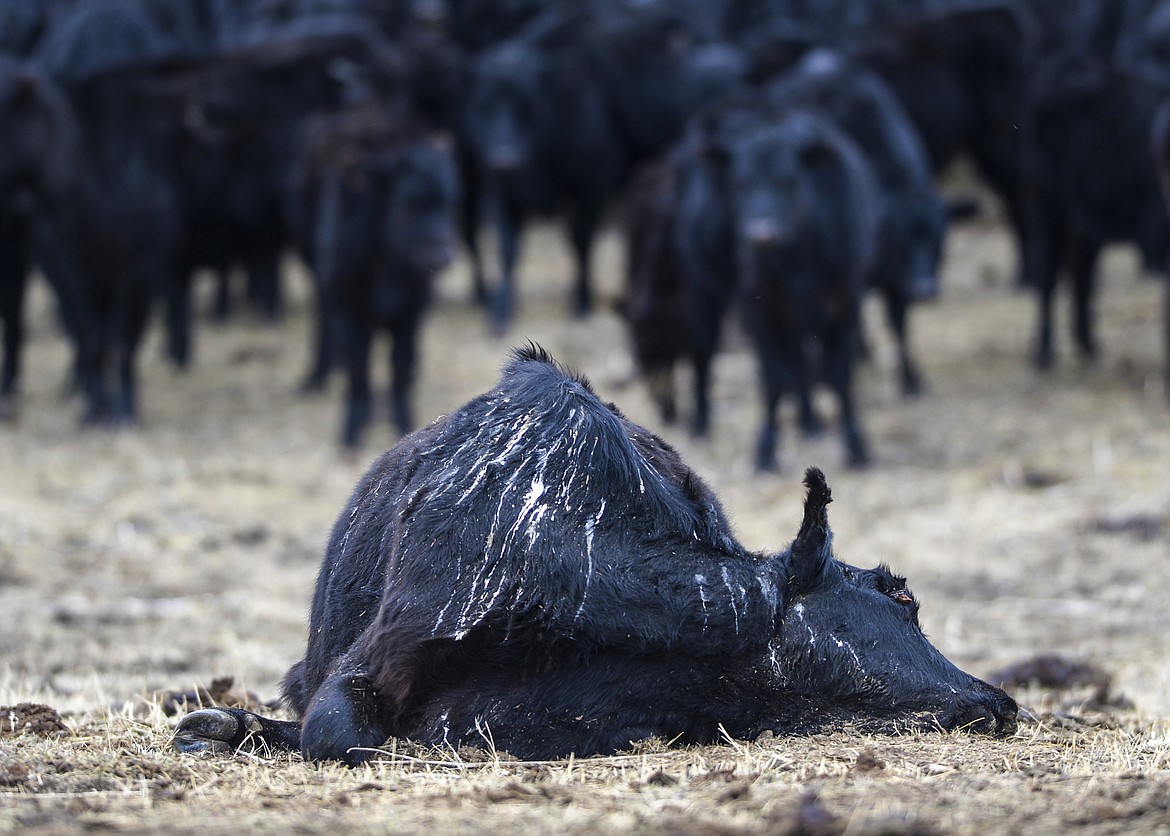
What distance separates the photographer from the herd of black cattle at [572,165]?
11953 millimetres

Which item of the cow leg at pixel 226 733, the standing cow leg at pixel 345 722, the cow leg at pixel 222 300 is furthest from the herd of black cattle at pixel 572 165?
the standing cow leg at pixel 345 722

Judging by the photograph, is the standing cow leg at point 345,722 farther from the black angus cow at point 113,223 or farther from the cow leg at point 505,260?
the cow leg at point 505,260

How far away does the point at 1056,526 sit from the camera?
9.76 m

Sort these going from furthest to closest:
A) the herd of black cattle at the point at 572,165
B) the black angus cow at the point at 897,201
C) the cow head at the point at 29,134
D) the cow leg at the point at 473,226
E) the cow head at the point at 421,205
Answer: the cow leg at the point at 473,226, the black angus cow at the point at 897,201, the cow head at the point at 29,134, the cow head at the point at 421,205, the herd of black cattle at the point at 572,165

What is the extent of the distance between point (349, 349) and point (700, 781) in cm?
955

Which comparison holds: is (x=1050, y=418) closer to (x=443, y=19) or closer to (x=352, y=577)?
(x=352, y=577)

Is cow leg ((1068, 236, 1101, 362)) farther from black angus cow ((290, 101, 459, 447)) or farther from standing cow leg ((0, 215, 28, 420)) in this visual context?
standing cow leg ((0, 215, 28, 420))

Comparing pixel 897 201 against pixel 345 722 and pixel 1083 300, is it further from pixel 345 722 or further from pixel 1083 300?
pixel 345 722

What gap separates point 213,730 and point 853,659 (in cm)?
160

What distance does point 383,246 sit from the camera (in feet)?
41.2

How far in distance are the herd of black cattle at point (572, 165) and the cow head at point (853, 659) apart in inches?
274

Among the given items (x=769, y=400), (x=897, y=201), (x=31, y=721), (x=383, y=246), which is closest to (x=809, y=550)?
(x=31, y=721)

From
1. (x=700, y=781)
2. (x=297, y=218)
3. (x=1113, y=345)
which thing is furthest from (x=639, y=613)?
(x=1113, y=345)

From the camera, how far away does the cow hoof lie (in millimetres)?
4160
